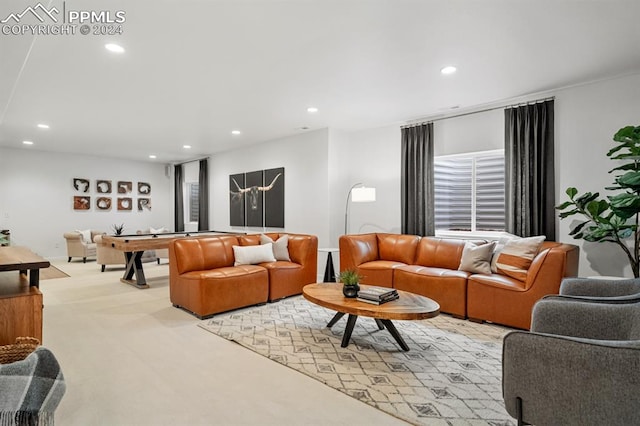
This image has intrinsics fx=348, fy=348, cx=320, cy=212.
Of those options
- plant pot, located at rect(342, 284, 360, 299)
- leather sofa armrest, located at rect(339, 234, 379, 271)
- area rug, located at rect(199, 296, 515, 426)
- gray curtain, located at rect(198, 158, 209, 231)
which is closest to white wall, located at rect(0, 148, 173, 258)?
gray curtain, located at rect(198, 158, 209, 231)

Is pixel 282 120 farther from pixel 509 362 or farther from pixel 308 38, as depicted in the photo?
pixel 509 362

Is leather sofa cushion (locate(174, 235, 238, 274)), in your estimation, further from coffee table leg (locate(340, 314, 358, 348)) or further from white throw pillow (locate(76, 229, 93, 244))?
white throw pillow (locate(76, 229, 93, 244))

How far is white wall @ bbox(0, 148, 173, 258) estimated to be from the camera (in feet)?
26.9

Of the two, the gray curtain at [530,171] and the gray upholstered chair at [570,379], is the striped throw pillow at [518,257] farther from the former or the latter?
the gray upholstered chair at [570,379]

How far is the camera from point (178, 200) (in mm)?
10211

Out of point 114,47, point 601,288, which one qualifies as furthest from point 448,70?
point 114,47

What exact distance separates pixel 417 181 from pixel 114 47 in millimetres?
4275

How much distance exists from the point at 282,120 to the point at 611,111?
4324 millimetres

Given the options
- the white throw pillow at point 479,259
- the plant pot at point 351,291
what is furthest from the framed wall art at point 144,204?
the white throw pillow at point 479,259

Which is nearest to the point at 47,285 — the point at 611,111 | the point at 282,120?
the point at 282,120

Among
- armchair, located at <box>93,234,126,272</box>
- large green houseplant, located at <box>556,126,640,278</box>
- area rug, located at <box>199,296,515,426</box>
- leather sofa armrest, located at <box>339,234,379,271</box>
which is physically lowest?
area rug, located at <box>199,296,515,426</box>

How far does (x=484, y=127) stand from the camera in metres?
4.98

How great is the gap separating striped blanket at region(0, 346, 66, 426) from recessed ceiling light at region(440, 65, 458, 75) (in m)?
3.86

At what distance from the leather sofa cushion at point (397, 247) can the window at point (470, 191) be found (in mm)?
694
